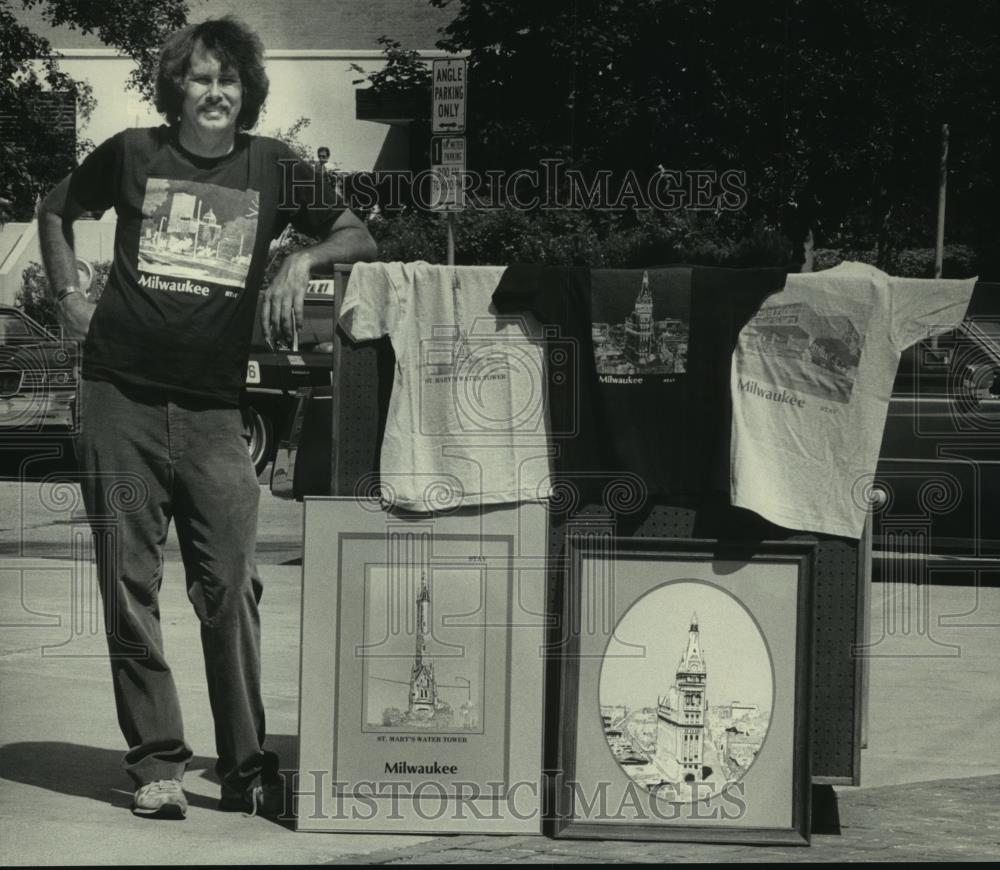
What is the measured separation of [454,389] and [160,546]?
1025 millimetres

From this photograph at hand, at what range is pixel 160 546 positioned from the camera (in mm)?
4938

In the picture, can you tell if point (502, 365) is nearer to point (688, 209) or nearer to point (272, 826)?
point (272, 826)

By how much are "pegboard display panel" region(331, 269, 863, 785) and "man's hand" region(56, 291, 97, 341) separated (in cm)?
75

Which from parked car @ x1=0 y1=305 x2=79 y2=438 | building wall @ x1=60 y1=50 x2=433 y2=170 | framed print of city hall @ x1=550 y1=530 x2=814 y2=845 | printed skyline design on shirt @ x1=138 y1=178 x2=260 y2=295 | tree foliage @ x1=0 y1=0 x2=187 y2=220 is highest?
building wall @ x1=60 y1=50 x2=433 y2=170

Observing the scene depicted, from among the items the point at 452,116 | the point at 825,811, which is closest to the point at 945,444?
the point at 452,116

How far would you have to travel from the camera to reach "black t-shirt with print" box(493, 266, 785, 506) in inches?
188

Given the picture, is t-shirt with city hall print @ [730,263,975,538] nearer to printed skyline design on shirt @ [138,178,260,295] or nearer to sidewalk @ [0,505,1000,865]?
sidewalk @ [0,505,1000,865]

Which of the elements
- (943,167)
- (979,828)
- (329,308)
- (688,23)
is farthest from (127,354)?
(943,167)

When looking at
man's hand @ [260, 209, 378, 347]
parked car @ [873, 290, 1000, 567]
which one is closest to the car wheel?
parked car @ [873, 290, 1000, 567]

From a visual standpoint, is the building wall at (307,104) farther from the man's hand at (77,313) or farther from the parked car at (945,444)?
the man's hand at (77,313)

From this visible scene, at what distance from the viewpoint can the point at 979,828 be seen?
16.4 feet

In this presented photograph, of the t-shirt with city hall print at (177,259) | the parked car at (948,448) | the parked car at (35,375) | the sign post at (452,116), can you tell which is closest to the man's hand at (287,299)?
the t-shirt with city hall print at (177,259)

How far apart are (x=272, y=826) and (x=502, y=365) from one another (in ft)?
5.04

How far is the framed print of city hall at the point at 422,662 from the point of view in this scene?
479cm
